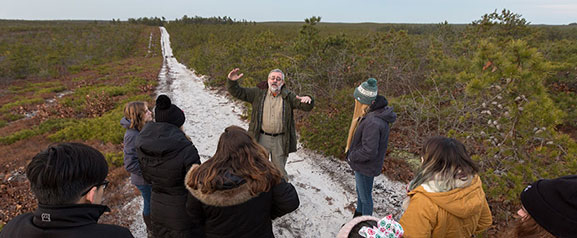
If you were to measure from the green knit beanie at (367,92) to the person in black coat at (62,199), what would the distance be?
251 cm

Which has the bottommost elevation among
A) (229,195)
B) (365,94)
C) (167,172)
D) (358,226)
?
(358,226)

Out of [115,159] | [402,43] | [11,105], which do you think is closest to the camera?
[115,159]

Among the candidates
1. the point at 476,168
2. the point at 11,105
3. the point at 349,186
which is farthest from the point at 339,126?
the point at 11,105

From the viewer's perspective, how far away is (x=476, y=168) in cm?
181

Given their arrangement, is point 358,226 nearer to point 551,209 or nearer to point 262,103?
point 551,209

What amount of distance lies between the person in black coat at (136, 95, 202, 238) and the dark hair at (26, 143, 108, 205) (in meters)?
0.79

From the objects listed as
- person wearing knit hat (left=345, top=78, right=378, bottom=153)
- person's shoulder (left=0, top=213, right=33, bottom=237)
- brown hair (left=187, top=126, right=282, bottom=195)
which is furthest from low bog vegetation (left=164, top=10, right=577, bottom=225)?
person's shoulder (left=0, top=213, right=33, bottom=237)

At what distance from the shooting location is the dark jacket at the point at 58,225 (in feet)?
3.92

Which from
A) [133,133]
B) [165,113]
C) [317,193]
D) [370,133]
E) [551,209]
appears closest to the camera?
[551,209]

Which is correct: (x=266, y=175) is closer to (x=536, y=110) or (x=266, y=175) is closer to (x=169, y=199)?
(x=169, y=199)

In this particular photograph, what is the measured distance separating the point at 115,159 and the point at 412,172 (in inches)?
240

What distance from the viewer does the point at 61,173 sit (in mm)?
1275

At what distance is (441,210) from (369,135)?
124 centimetres

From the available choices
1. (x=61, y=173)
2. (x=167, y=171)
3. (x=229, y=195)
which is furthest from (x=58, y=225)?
(x=167, y=171)
